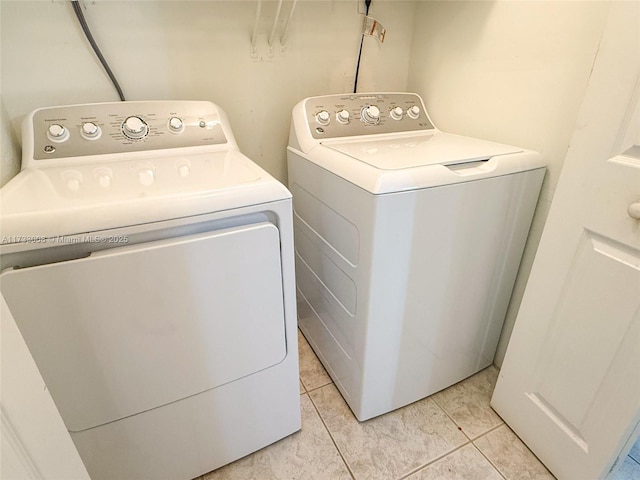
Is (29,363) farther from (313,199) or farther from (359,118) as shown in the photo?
(359,118)

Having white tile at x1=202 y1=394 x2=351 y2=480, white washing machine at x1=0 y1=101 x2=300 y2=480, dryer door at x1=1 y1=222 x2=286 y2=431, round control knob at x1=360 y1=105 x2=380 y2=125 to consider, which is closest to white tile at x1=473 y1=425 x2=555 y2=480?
white tile at x1=202 y1=394 x2=351 y2=480

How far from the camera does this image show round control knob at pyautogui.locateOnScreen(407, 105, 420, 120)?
58.6 inches

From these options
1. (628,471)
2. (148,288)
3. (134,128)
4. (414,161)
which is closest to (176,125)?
(134,128)

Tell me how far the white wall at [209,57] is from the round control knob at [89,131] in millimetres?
186

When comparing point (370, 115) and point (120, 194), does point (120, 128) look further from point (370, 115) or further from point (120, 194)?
point (370, 115)

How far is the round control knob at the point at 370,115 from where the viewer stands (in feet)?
4.58

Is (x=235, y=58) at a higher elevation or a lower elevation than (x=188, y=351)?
higher

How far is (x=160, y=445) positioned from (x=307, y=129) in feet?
3.63

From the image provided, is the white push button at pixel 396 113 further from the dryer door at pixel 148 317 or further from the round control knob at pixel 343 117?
the dryer door at pixel 148 317

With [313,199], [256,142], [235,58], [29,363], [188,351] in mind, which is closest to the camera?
[29,363]

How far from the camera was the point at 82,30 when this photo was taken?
113 centimetres

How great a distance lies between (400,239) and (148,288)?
64cm

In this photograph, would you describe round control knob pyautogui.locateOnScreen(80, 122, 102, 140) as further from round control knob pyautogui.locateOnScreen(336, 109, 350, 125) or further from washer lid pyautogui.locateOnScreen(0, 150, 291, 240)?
round control knob pyautogui.locateOnScreen(336, 109, 350, 125)

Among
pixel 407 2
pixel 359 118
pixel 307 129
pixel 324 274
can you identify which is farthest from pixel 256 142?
pixel 407 2
